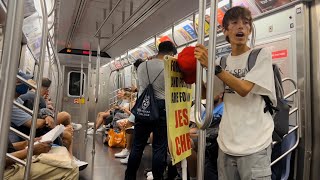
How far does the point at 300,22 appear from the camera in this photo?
2.62 m

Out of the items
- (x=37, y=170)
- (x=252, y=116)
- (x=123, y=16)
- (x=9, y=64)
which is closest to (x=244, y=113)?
(x=252, y=116)

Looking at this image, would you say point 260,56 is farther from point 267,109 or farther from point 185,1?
point 185,1

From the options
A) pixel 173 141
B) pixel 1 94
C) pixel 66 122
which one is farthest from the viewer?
pixel 66 122

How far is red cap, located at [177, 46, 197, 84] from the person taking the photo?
4.24 feet

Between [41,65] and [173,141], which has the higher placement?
[41,65]

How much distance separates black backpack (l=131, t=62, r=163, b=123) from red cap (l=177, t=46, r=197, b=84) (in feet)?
4.11

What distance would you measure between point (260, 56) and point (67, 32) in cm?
559

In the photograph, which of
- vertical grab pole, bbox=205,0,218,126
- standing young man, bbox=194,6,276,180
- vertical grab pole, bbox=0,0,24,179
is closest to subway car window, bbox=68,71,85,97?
standing young man, bbox=194,6,276,180

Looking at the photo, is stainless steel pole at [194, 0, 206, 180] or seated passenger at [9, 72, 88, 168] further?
seated passenger at [9, 72, 88, 168]

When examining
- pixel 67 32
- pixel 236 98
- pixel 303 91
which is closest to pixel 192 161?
pixel 303 91

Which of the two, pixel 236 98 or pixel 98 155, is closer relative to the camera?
pixel 236 98

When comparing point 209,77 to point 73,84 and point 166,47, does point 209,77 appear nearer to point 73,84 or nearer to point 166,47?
point 166,47

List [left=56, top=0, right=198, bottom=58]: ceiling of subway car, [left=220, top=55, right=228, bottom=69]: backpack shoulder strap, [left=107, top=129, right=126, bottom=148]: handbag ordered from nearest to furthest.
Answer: [left=220, top=55, right=228, bottom=69]: backpack shoulder strap
[left=56, top=0, right=198, bottom=58]: ceiling of subway car
[left=107, top=129, right=126, bottom=148]: handbag

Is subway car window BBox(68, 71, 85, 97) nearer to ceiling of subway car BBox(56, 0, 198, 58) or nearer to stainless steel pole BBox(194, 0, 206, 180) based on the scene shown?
ceiling of subway car BBox(56, 0, 198, 58)
